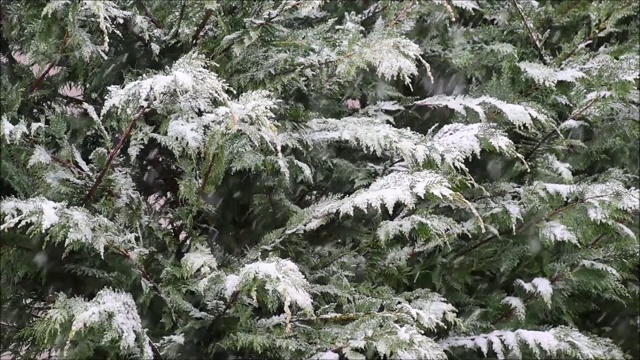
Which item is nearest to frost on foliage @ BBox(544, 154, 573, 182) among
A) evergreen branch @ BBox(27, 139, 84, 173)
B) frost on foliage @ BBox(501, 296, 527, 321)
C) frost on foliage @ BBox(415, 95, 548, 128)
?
frost on foliage @ BBox(415, 95, 548, 128)

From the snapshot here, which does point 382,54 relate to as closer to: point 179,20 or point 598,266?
point 179,20

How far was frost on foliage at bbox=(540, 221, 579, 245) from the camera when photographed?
8.95 ft

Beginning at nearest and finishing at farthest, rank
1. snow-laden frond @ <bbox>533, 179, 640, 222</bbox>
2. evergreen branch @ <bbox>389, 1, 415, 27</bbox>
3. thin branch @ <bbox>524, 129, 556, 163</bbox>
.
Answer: evergreen branch @ <bbox>389, 1, 415, 27</bbox>, snow-laden frond @ <bbox>533, 179, 640, 222</bbox>, thin branch @ <bbox>524, 129, 556, 163</bbox>

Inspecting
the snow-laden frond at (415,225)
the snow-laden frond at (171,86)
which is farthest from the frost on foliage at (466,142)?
the snow-laden frond at (171,86)

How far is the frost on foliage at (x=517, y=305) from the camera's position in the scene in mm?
2883

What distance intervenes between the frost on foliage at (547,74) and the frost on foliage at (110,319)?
6.44 feet

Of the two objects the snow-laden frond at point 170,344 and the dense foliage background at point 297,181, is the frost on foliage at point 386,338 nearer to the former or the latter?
the dense foliage background at point 297,181

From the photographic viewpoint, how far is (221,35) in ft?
7.68

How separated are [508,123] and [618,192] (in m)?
0.60

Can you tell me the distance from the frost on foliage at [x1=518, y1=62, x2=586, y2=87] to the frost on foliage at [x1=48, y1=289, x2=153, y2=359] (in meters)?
1.96

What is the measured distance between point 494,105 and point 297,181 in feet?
2.96

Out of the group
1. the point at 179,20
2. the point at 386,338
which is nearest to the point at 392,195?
the point at 386,338

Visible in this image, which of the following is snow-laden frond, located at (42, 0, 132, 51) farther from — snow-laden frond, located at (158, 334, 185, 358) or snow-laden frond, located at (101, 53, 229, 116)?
snow-laden frond, located at (158, 334, 185, 358)

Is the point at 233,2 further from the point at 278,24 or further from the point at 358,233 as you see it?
the point at 358,233
